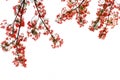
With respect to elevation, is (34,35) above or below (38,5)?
below

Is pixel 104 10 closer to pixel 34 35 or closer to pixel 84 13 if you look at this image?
pixel 84 13

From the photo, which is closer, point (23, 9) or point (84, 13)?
point (23, 9)

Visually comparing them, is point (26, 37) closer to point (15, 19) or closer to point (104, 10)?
point (15, 19)

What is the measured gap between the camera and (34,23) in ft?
29.8

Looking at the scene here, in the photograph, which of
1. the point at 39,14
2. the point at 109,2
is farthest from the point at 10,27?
the point at 109,2

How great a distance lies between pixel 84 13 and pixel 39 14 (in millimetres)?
1348

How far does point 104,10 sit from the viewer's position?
359 inches

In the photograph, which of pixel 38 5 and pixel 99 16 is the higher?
pixel 38 5

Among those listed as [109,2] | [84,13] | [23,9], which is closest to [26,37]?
[23,9]

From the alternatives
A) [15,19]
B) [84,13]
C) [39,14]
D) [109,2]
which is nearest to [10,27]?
[15,19]

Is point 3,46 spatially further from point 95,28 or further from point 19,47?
point 95,28

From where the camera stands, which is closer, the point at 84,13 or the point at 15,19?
the point at 15,19

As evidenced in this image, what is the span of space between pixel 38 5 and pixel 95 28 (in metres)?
1.74

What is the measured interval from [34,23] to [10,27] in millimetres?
675
